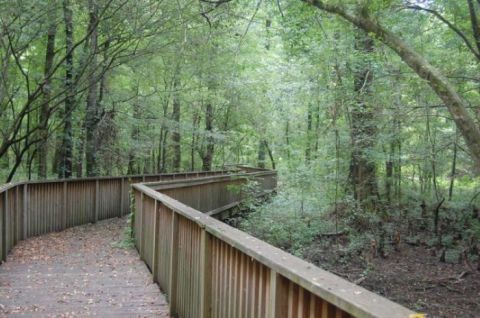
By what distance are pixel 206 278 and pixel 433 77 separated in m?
5.09

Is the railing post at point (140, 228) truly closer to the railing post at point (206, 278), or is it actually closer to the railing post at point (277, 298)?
the railing post at point (206, 278)

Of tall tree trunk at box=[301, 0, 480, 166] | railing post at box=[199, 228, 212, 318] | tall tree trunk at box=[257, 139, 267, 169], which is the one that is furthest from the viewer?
tall tree trunk at box=[257, 139, 267, 169]

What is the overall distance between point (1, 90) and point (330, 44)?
27.5ft

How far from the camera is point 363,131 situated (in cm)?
1039

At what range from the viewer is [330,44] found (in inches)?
393

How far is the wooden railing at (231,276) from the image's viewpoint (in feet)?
5.32

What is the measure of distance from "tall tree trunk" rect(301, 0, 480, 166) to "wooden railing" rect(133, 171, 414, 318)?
4.52 m

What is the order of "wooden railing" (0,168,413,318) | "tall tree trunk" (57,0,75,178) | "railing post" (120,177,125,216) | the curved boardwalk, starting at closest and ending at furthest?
"wooden railing" (0,168,413,318)
the curved boardwalk
"tall tree trunk" (57,0,75,178)
"railing post" (120,177,125,216)

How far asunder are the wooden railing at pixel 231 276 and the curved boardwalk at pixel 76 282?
0.97 ft

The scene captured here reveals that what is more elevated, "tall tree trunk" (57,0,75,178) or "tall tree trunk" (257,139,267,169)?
"tall tree trunk" (57,0,75,178)

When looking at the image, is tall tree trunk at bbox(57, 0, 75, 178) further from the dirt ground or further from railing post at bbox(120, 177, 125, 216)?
the dirt ground

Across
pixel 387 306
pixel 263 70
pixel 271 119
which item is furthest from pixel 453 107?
pixel 271 119

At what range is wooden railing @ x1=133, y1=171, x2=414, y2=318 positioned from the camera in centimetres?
162

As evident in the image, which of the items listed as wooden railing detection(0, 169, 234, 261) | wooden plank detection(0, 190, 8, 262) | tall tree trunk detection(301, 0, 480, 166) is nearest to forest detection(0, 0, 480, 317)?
tall tree trunk detection(301, 0, 480, 166)
